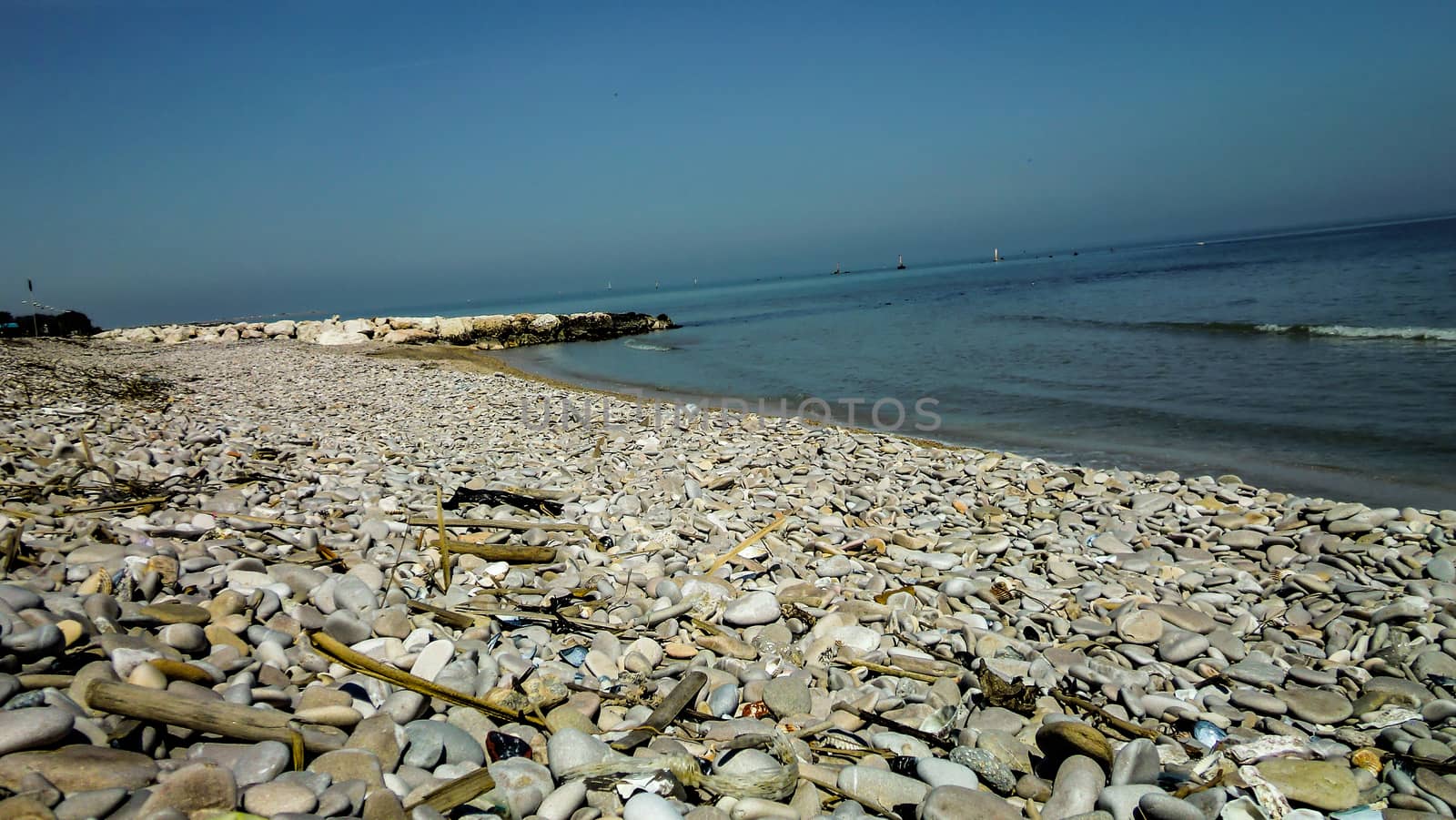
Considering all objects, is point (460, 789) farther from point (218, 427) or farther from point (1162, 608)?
point (218, 427)

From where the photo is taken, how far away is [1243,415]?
9.42m

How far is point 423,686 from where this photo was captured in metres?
2.51

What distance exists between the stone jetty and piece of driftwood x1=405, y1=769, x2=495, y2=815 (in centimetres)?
3113

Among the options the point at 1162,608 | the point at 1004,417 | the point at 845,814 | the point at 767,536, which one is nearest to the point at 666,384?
the point at 1004,417

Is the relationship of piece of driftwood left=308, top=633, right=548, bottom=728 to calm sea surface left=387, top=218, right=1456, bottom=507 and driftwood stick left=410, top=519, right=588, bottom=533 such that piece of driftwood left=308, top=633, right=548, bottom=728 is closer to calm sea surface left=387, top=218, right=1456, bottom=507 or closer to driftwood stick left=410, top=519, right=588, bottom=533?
driftwood stick left=410, top=519, right=588, bottom=533

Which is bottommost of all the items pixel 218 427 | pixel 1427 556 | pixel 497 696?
pixel 1427 556

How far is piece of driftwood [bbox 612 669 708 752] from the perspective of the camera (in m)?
2.38

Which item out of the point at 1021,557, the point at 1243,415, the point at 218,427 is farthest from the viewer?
the point at 1243,415

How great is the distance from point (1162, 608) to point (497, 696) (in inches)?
126

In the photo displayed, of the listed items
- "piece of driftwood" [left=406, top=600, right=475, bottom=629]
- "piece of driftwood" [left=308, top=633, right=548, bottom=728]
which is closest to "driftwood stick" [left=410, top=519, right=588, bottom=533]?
"piece of driftwood" [left=406, top=600, right=475, bottom=629]

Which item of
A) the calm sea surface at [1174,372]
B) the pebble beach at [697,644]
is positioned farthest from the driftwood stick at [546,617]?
the calm sea surface at [1174,372]

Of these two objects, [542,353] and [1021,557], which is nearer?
[1021,557]

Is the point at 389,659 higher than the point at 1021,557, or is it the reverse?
the point at 389,659

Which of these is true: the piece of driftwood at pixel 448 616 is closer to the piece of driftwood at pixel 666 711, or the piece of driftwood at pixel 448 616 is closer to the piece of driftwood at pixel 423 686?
the piece of driftwood at pixel 423 686
